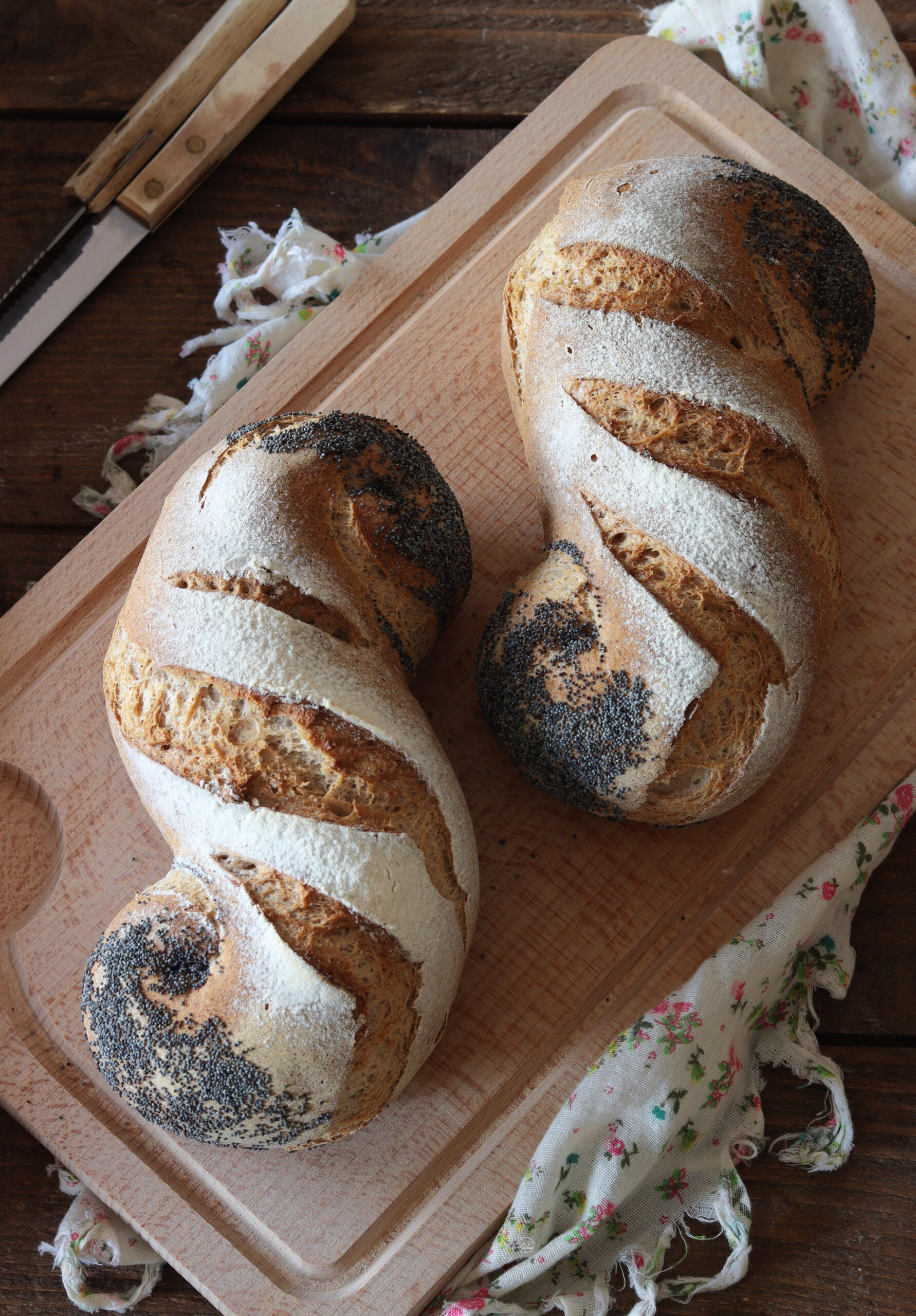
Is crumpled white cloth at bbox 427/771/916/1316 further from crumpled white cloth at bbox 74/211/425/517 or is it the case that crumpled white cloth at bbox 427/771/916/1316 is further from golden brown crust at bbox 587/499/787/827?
crumpled white cloth at bbox 74/211/425/517

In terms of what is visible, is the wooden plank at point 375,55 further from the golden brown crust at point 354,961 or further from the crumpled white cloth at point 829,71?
the golden brown crust at point 354,961

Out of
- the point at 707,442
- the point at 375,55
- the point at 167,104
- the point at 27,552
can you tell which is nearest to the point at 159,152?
the point at 167,104

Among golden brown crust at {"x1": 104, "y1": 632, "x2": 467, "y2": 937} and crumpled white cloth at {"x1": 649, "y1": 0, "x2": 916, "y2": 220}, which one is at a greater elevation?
crumpled white cloth at {"x1": 649, "y1": 0, "x2": 916, "y2": 220}

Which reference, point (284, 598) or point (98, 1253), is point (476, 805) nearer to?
point (284, 598)

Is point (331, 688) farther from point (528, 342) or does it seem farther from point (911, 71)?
point (911, 71)

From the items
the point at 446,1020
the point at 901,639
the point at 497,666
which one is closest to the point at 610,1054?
the point at 446,1020

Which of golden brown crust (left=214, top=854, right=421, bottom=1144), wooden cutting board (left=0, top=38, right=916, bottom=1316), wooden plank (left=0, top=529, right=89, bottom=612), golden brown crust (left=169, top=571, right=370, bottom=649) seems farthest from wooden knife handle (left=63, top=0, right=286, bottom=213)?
golden brown crust (left=214, top=854, right=421, bottom=1144)

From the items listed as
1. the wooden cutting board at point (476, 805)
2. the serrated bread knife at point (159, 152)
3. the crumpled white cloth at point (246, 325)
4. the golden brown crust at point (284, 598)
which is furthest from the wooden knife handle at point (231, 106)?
the golden brown crust at point (284, 598)

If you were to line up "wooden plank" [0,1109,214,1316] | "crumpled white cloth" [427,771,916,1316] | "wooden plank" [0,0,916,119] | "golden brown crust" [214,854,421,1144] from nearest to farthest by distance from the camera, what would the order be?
"golden brown crust" [214,854,421,1144] < "crumpled white cloth" [427,771,916,1316] < "wooden plank" [0,1109,214,1316] < "wooden plank" [0,0,916,119]
